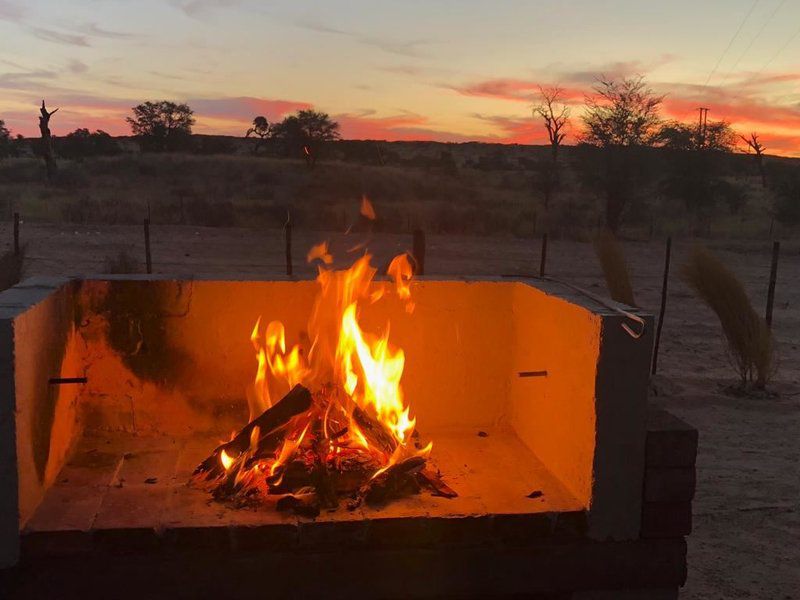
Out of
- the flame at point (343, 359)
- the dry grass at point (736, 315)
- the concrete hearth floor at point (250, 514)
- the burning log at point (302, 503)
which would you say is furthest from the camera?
the dry grass at point (736, 315)

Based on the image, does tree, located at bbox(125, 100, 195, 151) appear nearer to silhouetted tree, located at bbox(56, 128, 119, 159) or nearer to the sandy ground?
silhouetted tree, located at bbox(56, 128, 119, 159)

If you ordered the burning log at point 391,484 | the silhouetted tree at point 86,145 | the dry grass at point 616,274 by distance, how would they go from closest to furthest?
the burning log at point 391,484 < the dry grass at point 616,274 < the silhouetted tree at point 86,145

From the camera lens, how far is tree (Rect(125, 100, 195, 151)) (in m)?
49.8

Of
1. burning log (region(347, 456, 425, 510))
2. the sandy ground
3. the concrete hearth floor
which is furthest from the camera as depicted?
the sandy ground

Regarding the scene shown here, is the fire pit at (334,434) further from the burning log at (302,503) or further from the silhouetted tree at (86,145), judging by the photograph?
the silhouetted tree at (86,145)

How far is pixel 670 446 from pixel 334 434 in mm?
1461

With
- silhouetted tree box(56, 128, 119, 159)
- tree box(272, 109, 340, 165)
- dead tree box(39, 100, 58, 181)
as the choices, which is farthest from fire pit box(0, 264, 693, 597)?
silhouetted tree box(56, 128, 119, 159)

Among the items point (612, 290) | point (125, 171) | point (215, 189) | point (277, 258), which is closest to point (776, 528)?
point (612, 290)

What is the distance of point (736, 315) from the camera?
805 cm

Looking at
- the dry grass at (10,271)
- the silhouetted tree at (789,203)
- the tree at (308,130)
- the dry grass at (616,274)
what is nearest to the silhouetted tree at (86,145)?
the tree at (308,130)

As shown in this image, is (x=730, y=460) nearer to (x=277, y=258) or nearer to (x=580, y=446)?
(x=580, y=446)

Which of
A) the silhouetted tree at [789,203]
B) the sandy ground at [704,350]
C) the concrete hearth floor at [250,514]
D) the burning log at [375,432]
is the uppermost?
the silhouetted tree at [789,203]

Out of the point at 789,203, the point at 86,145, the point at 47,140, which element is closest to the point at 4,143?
the point at 86,145

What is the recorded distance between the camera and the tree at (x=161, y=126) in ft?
163
